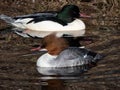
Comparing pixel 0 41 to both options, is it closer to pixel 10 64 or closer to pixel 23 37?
pixel 23 37

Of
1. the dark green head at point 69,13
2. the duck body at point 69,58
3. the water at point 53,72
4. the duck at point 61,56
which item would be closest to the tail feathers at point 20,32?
the water at point 53,72

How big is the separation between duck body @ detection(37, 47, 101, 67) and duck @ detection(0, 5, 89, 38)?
131 inches

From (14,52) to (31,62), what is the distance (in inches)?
28.4

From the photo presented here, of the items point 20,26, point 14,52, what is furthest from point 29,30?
point 14,52

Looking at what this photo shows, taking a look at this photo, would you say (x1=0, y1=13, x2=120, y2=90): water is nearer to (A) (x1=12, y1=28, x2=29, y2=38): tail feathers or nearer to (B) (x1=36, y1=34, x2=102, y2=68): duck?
(B) (x1=36, y1=34, x2=102, y2=68): duck

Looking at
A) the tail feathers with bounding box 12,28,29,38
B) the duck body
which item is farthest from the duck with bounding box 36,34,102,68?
the tail feathers with bounding box 12,28,29,38

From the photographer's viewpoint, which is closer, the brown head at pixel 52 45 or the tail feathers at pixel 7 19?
the brown head at pixel 52 45

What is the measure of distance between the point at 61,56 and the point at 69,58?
0.64 ft

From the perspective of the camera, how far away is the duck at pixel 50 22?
55.9ft

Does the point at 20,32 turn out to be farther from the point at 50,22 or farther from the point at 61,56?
the point at 61,56

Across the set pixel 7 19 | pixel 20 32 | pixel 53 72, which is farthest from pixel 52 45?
pixel 7 19

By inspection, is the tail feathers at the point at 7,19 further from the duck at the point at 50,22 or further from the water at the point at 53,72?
the water at the point at 53,72

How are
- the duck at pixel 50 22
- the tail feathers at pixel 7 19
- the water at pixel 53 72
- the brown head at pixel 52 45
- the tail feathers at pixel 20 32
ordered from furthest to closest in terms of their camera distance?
the tail feathers at pixel 7 19 < the duck at pixel 50 22 < the tail feathers at pixel 20 32 < the brown head at pixel 52 45 < the water at pixel 53 72

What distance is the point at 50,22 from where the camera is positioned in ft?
56.9
